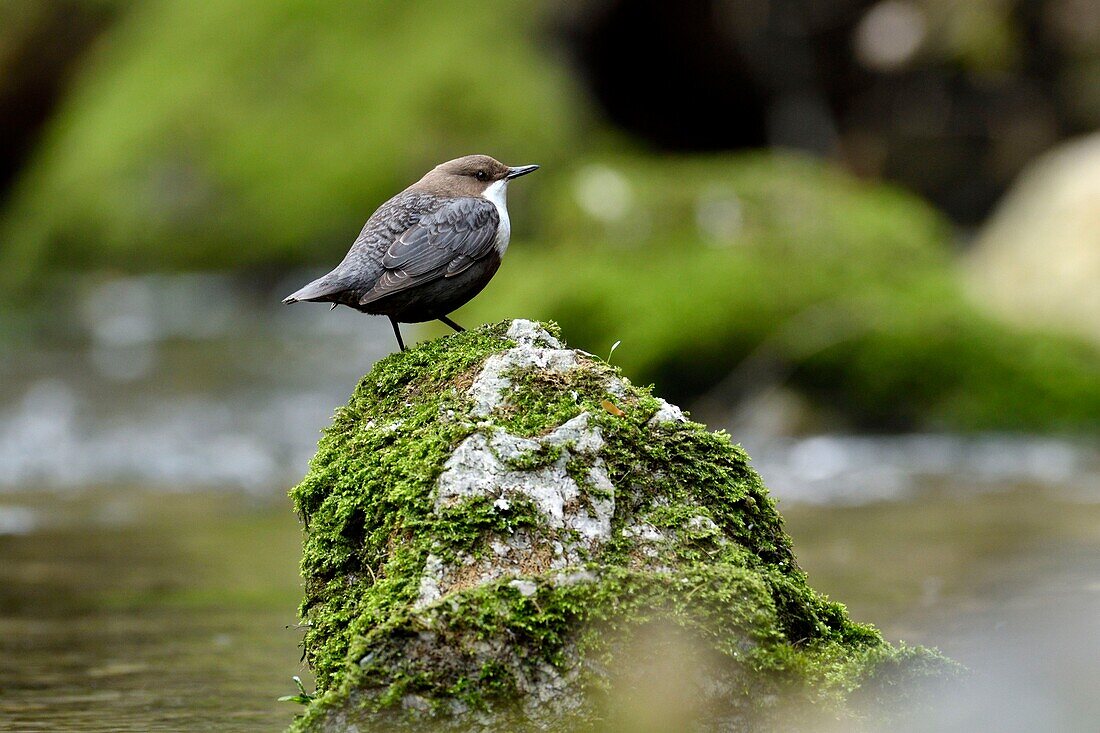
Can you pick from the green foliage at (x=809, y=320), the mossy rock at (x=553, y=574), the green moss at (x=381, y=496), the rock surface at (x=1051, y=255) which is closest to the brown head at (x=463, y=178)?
the green moss at (x=381, y=496)

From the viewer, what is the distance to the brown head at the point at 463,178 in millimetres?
5348

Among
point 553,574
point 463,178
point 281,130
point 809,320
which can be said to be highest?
point 281,130

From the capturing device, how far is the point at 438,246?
498cm

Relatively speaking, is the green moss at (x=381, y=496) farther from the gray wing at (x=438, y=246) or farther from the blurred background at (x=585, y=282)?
the blurred background at (x=585, y=282)

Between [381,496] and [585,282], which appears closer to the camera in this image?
[381,496]

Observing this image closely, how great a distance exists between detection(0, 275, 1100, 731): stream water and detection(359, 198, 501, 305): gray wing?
1.71 meters

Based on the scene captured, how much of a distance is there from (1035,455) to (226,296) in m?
9.97

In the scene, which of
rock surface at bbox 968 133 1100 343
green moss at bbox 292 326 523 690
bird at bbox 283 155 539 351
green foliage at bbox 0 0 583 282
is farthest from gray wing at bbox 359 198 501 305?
green foliage at bbox 0 0 583 282

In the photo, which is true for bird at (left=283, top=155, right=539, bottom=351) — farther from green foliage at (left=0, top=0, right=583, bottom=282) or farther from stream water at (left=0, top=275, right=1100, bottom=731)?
green foliage at (left=0, top=0, right=583, bottom=282)

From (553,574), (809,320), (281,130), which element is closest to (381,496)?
(553,574)

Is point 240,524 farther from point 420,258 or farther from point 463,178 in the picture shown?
point 420,258

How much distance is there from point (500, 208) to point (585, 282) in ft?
20.7

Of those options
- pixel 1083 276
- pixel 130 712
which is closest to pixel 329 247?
pixel 1083 276

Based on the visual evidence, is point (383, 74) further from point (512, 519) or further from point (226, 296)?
point (512, 519)
